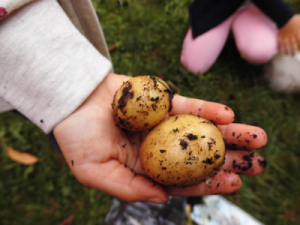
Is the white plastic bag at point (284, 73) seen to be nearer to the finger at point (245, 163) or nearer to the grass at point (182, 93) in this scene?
the grass at point (182, 93)

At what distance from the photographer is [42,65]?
4.76 ft

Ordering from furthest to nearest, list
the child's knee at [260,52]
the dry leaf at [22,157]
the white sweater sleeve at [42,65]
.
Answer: the dry leaf at [22,157]
the child's knee at [260,52]
the white sweater sleeve at [42,65]

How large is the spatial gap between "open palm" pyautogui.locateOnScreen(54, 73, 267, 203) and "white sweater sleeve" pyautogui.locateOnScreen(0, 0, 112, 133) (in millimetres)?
130

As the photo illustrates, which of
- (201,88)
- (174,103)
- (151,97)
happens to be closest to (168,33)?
(201,88)

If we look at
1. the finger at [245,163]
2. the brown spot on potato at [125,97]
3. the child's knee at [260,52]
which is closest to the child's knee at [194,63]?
the child's knee at [260,52]

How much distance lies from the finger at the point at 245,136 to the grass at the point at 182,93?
1.00m

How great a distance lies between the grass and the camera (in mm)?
2285

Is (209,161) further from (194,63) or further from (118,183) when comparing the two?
(194,63)

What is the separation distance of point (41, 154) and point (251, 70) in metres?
2.98

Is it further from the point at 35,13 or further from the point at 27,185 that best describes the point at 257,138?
the point at 27,185

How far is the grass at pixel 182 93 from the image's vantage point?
2.29m

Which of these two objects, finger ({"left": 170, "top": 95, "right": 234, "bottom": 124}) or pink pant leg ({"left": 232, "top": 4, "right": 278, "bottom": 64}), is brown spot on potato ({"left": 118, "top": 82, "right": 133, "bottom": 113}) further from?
pink pant leg ({"left": 232, "top": 4, "right": 278, "bottom": 64})

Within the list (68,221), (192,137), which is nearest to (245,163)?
(192,137)

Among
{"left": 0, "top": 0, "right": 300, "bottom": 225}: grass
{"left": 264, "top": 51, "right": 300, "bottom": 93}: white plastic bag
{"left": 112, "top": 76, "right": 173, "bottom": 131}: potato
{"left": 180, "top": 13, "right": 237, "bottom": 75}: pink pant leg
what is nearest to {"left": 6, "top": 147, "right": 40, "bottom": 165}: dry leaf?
{"left": 0, "top": 0, "right": 300, "bottom": 225}: grass
